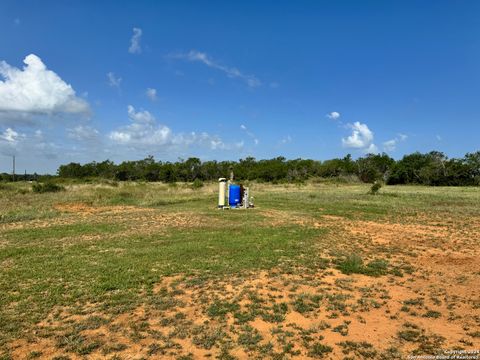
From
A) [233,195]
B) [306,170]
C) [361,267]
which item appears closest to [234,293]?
[361,267]

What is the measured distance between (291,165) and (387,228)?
71.5 m

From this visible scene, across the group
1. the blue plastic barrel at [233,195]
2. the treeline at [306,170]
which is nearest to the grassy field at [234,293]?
the blue plastic barrel at [233,195]

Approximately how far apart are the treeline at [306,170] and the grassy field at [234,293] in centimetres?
5636

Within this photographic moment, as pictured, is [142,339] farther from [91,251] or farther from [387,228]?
[387,228]

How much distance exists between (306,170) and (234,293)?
78.0m

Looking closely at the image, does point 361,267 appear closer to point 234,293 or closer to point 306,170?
point 234,293

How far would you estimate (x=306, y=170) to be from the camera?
82.9m

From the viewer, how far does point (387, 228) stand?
46.1 ft

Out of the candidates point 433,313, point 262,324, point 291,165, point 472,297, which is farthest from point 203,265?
point 291,165

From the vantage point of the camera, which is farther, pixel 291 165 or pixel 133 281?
pixel 291 165

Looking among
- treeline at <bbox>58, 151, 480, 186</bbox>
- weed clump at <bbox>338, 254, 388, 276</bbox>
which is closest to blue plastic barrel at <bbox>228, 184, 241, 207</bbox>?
weed clump at <bbox>338, 254, 388, 276</bbox>

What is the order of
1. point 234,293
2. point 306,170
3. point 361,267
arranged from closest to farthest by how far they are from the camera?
point 234,293 → point 361,267 → point 306,170

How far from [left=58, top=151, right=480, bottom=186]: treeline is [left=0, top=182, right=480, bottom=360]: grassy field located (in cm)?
5636

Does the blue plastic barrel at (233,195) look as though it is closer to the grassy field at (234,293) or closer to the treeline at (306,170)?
the grassy field at (234,293)
